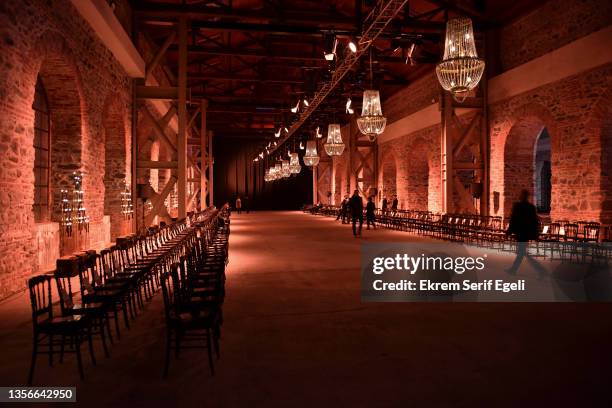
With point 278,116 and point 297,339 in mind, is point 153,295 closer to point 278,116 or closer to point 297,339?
point 297,339

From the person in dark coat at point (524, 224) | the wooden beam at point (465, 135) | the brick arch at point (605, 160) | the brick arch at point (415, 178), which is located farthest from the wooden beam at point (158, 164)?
the brick arch at point (415, 178)

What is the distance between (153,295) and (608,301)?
5.33 m

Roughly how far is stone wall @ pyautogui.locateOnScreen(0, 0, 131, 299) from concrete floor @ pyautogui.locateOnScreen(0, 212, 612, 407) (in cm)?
99

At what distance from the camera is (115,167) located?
11430 mm

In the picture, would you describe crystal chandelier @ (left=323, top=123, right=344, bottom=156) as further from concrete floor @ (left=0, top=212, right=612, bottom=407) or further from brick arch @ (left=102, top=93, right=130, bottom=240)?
concrete floor @ (left=0, top=212, right=612, bottom=407)

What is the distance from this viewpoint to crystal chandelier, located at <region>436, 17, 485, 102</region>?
6.88m

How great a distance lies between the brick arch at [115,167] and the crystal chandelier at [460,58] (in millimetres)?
7365

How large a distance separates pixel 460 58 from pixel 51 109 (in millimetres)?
6806

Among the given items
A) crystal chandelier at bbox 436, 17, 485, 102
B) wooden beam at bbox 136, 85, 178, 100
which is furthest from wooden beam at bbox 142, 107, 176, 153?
crystal chandelier at bbox 436, 17, 485, 102

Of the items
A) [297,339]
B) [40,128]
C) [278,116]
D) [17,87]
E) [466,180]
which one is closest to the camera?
[297,339]

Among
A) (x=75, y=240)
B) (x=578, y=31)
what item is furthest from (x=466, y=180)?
(x=75, y=240)

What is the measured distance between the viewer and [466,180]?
16.3 metres

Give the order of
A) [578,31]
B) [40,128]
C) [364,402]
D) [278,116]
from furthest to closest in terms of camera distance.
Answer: [278,116]
[578,31]
[40,128]
[364,402]

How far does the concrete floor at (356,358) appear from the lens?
2.96 metres
